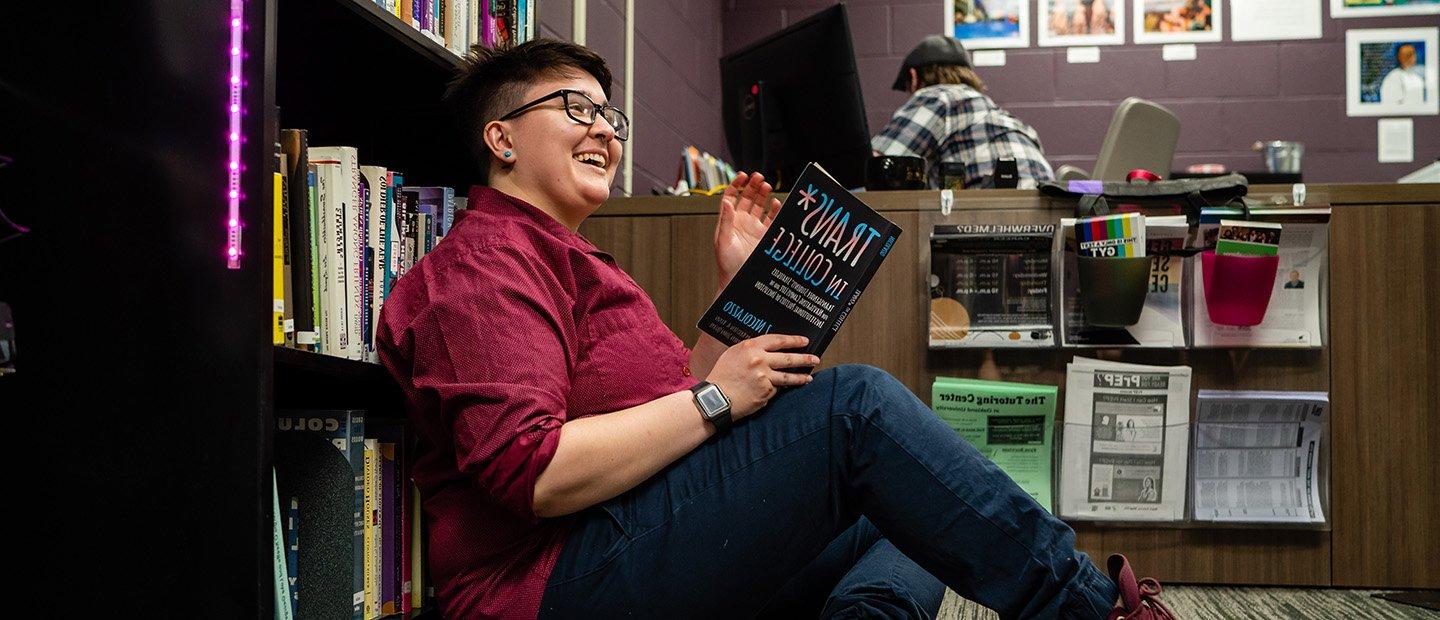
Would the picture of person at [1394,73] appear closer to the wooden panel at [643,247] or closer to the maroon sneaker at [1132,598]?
the wooden panel at [643,247]

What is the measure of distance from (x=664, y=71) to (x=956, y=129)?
3.63 feet

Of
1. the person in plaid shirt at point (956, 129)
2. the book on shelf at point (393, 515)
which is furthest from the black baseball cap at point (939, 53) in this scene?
the book on shelf at point (393, 515)

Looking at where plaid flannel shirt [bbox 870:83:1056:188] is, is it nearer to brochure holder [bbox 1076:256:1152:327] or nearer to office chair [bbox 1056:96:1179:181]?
office chair [bbox 1056:96:1179:181]

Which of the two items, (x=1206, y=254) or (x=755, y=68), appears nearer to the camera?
(x=1206, y=254)

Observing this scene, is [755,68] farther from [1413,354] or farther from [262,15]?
[262,15]

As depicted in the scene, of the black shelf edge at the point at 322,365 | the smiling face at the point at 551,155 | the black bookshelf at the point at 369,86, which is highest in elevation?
the black bookshelf at the point at 369,86

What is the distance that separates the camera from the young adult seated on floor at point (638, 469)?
3.76 feet

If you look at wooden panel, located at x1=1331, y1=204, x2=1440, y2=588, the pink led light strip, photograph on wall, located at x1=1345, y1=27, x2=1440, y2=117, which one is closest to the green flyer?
wooden panel, located at x1=1331, y1=204, x2=1440, y2=588

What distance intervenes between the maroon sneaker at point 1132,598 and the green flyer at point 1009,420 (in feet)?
3.10

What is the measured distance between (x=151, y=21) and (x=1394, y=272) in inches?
83.8

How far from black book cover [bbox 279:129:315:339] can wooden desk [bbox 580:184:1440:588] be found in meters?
1.35

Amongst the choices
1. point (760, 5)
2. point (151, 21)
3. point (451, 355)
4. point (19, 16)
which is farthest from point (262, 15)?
point (760, 5)

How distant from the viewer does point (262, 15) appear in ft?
3.48

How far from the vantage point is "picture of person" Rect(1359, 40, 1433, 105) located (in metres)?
4.84
